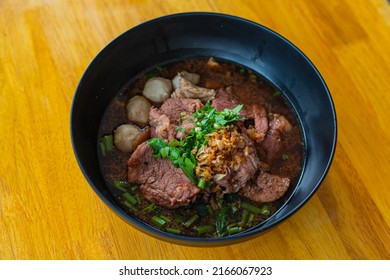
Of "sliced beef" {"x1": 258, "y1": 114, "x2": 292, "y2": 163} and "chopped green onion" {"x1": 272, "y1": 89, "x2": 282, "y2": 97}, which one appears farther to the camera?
"chopped green onion" {"x1": 272, "y1": 89, "x2": 282, "y2": 97}

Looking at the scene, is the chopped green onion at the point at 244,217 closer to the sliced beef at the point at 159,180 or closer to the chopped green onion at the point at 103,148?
the sliced beef at the point at 159,180

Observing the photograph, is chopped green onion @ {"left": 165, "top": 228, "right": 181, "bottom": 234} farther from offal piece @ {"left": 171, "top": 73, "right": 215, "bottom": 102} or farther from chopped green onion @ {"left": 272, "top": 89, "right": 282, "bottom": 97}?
chopped green onion @ {"left": 272, "top": 89, "right": 282, "bottom": 97}

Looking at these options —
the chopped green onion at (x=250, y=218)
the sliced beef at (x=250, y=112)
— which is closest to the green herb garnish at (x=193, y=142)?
the sliced beef at (x=250, y=112)

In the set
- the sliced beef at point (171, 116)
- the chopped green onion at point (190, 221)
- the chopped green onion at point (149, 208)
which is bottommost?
the chopped green onion at point (149, 208)

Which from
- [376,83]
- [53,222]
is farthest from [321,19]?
[53,222]

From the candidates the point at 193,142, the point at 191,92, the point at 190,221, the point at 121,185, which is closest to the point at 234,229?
the point at 190,221

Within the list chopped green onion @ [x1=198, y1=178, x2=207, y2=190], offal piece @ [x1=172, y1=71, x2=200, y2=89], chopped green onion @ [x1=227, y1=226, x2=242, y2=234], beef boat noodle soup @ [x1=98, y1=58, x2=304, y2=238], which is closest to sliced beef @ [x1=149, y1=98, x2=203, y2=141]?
beef boat noodle soup @ [x1=98, y1=58, x2=304, y2=238]
